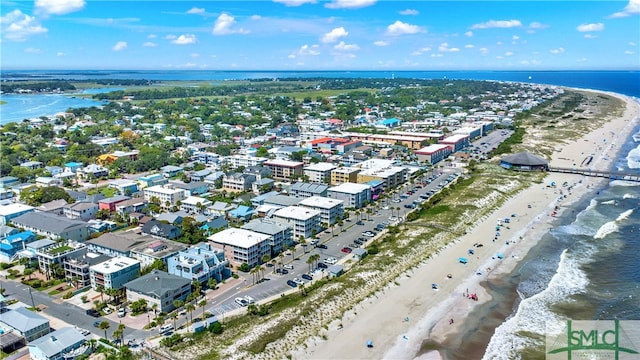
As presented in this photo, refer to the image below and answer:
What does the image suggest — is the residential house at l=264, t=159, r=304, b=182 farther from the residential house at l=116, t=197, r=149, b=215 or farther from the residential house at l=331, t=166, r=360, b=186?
the residential house at l=116, t=197, r=149, b=215

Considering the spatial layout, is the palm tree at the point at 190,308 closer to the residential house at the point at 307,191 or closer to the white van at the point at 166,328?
the white van at the point at 166,328

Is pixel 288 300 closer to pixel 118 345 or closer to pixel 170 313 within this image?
pixel 170 313

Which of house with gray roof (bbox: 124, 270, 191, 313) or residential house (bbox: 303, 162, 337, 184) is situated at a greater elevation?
residential house (bbox: 303, 162, 337, 184)

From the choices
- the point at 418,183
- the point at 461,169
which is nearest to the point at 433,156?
the point at 461,169

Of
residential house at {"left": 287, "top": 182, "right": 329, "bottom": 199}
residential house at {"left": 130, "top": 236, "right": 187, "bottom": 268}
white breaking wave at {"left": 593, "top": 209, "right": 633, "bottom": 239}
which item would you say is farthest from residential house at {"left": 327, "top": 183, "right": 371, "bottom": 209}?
white breaking wave at {"left": 593, "top": 209, "right": 633, "bottom": 239}

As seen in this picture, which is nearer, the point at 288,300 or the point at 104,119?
the point at 288,300
